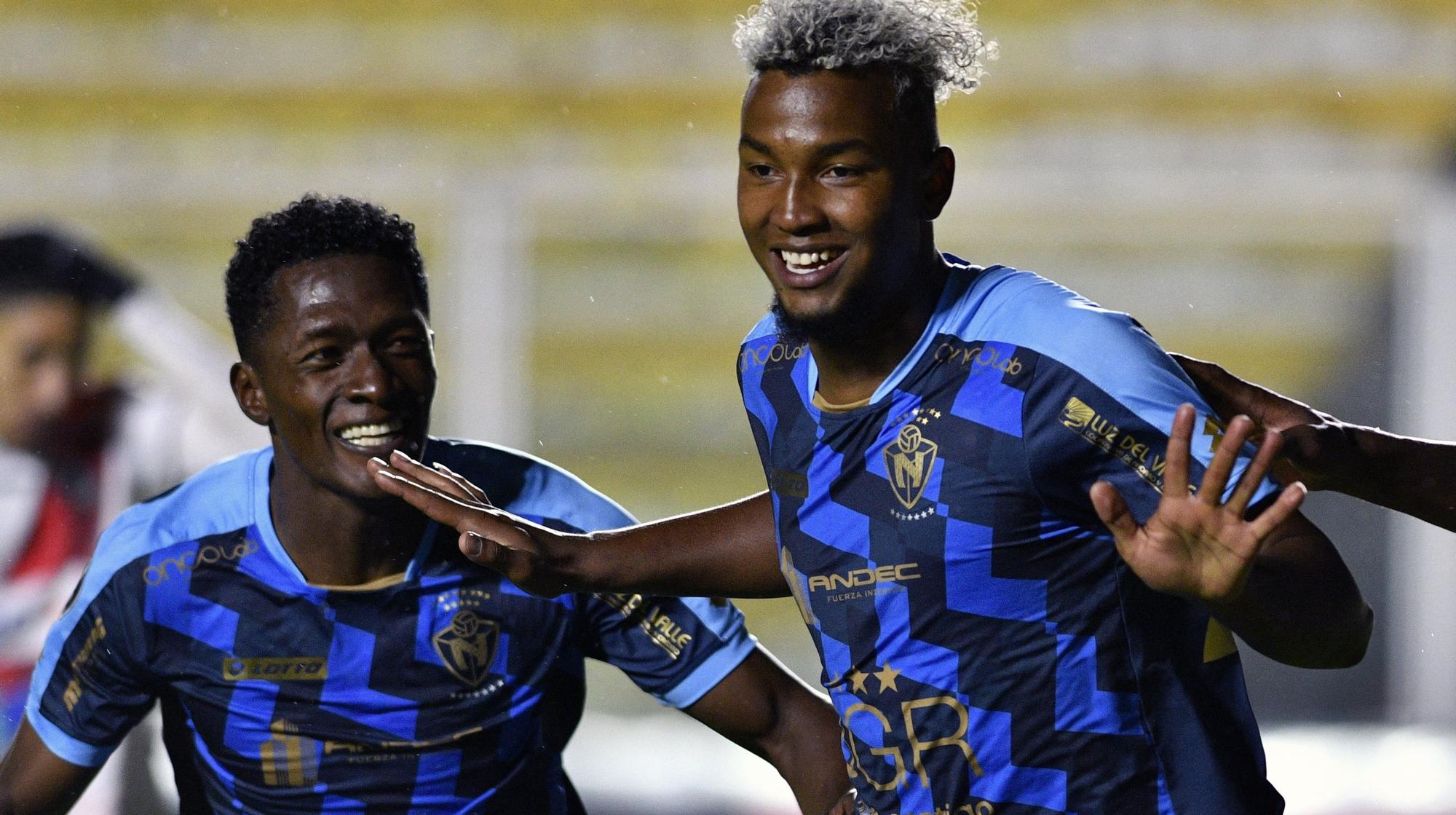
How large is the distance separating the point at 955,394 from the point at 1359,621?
1.77ft

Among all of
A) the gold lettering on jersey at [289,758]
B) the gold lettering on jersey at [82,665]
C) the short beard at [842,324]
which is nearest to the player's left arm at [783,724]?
the gold lettering on jersey at [289,758]

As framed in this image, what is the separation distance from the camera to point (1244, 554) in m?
1.69

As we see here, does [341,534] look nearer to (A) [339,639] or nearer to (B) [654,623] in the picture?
(A) [339,639]

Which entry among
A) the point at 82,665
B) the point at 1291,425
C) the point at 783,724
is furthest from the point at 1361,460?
the point at 82,665

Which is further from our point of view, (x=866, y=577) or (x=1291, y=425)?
(x=1291, y=425)

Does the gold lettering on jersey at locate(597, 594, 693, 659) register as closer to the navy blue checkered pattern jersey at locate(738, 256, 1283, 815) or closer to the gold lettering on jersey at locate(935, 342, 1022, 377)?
the navy blue checkered pattern jersey at locate(738, 256, 1283, 815)

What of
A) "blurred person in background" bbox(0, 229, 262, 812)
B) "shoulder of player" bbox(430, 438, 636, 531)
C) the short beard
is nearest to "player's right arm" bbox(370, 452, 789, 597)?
"shoulder of player" bbox(430, 438, 636, 531)

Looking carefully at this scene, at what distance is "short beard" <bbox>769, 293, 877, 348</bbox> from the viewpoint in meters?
2.07

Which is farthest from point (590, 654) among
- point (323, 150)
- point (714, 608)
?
point (323, 150)

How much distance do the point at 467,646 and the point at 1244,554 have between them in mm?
1346

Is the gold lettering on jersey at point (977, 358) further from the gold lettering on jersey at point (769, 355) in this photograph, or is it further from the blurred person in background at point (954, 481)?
the gold lettering on jersey at point (769, 355)

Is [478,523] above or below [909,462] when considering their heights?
below

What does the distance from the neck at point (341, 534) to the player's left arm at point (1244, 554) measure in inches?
48.5

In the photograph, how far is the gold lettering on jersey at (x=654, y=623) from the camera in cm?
267
